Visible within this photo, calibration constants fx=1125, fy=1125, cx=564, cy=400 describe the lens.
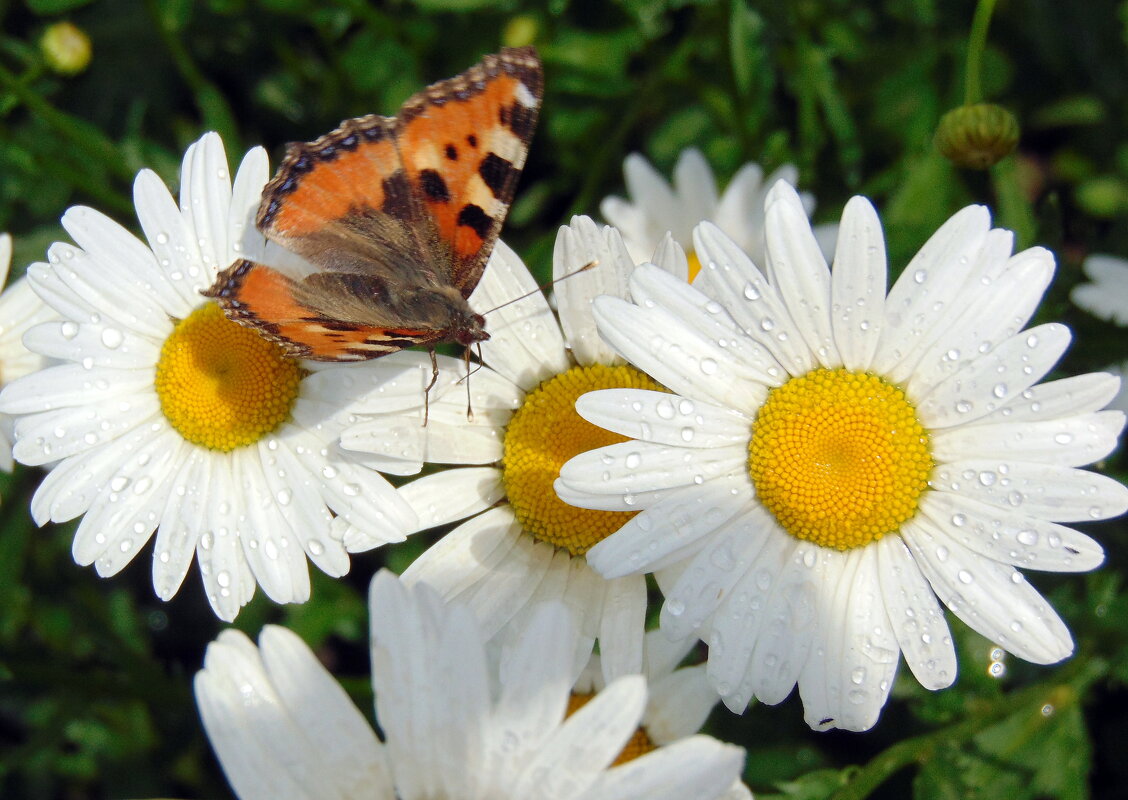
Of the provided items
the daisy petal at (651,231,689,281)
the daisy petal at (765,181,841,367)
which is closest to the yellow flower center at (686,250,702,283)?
the daisy petal at (651,231,689,281)

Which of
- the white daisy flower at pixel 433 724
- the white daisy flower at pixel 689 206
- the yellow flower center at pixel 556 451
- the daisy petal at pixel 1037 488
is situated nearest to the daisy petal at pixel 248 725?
the white daisy flower at pixel 433 724

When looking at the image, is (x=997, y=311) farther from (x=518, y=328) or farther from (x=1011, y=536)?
(x=518, y=328)

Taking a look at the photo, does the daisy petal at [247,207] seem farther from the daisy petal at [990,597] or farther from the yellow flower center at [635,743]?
the daisy petal at [990,597]

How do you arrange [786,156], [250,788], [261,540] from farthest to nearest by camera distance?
[786,156] < [261,540] < [250,788]

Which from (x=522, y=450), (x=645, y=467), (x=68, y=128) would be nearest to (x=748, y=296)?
(x=645, y=467)

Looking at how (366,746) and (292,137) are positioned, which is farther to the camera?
(292,137)

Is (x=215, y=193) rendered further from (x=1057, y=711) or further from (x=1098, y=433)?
(x=1057, y=711)

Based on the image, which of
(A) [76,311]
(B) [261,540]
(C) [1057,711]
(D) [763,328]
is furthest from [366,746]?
(C) [1057,711]
